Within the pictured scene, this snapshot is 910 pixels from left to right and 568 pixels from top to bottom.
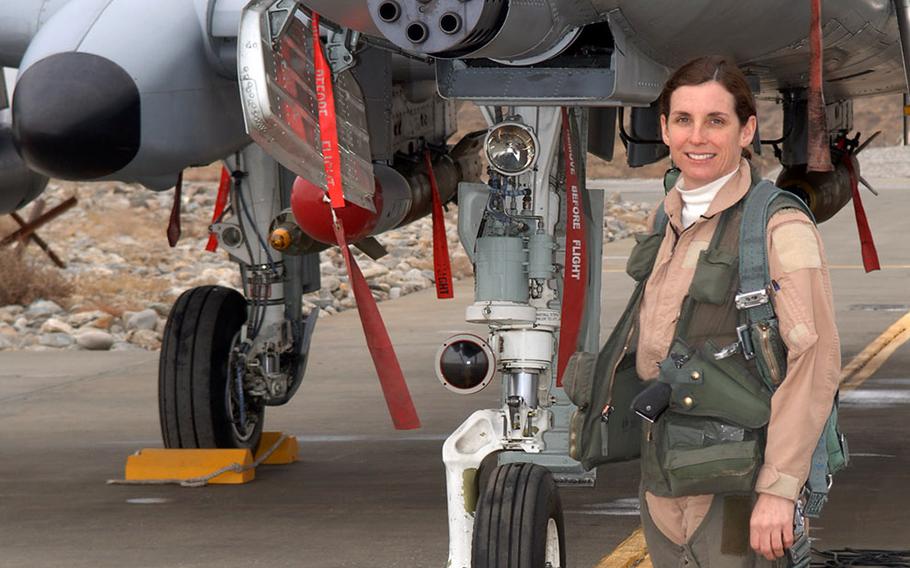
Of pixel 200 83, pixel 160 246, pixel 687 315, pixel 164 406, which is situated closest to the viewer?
pixel 687 315

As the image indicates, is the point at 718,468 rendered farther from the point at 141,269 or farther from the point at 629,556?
the point at 141,269

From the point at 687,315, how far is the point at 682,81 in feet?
2.03

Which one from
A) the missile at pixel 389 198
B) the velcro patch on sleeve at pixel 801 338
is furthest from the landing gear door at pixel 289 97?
the velcro patch on sleeve at pixel 801 338

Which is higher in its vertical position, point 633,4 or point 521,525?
point 633,4

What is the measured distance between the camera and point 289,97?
245 inches

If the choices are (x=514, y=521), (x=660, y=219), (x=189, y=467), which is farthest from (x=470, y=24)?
(x=189, y=467)

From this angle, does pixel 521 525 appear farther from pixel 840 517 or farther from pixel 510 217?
pixel 840 517

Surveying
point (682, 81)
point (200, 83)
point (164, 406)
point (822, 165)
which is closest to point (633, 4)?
point (822, 165)

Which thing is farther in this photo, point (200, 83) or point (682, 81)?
point (200, 83)

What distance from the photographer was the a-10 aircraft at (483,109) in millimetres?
5984

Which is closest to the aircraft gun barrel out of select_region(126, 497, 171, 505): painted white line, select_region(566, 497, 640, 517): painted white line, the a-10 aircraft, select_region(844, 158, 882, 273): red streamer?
the a-10 aircraft

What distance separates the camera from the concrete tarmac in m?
8.04

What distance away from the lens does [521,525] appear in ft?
19.5

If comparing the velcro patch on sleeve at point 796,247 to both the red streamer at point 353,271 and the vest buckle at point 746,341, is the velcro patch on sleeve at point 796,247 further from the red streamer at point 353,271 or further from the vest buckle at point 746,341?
the red streamer at point 353,271
